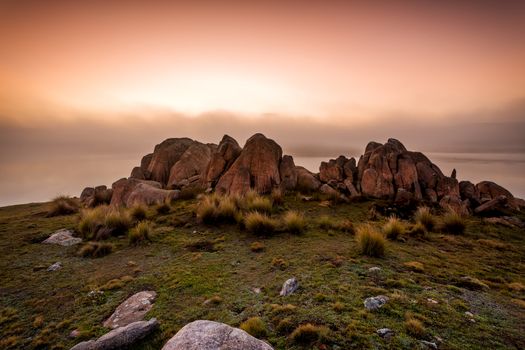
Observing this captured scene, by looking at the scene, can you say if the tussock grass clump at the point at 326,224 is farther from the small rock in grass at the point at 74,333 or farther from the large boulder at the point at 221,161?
the large boulder at the point at 221,161

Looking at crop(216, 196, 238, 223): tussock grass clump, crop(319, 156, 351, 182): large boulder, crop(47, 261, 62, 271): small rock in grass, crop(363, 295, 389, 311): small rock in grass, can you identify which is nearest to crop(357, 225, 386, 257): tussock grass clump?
crop(363, 295, 389, 311): small rock in grass

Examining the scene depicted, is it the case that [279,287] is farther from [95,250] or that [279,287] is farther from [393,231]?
[95,250]

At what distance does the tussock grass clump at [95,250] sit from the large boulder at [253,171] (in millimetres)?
11479

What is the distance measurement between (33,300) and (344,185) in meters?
22.2

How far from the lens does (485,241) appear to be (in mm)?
13023

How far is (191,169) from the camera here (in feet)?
102

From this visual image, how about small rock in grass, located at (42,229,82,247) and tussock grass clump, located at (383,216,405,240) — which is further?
small rock in grass, located at (42,229,82,247)

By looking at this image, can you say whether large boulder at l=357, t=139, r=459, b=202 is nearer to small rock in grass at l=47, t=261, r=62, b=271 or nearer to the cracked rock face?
the cracked rock face

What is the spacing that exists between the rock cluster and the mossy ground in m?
9.13

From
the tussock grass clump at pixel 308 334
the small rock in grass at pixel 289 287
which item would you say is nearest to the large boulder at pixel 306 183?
the small rock in grass at pixel 289 287

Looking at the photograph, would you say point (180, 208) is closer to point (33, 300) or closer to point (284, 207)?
point (284, 207)

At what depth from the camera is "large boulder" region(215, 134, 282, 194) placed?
76.2ft

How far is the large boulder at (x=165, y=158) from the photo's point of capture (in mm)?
31758

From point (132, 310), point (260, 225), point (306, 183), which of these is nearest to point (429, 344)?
point (132, 310)
